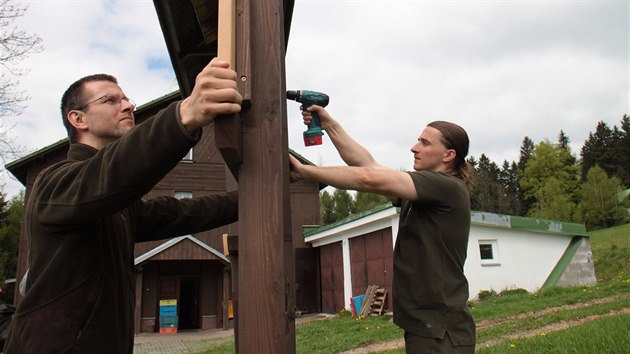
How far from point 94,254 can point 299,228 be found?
19442 millimetres

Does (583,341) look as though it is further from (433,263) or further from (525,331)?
(433,263)

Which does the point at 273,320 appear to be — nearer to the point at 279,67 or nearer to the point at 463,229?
the point at 279,67

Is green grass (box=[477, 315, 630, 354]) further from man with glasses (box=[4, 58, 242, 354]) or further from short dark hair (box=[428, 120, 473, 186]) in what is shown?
man with glasses (box=[4, 58, 242, 354])

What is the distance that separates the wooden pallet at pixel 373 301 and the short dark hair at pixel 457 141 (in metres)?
11.5

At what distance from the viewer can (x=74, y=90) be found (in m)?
1.99

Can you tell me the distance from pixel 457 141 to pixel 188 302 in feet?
62.2

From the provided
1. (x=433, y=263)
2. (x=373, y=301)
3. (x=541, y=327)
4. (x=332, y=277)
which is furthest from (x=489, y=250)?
(x=433, y=263)

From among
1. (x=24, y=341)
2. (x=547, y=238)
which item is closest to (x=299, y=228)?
(x=547, y=238)

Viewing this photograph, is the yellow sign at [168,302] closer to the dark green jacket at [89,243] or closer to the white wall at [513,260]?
the white wall at [513,260]

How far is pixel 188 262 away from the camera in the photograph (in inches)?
752

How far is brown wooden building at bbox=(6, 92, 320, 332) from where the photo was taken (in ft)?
58.1

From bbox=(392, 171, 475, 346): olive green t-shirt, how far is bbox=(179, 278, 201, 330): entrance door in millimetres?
18174

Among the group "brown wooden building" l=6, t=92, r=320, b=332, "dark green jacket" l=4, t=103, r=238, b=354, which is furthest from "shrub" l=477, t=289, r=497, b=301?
"dark green jacket" l=4, t=103, r=238, b=354

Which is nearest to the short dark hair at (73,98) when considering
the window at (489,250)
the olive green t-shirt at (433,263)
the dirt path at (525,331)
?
the olive green t-shirt at (433,263)
